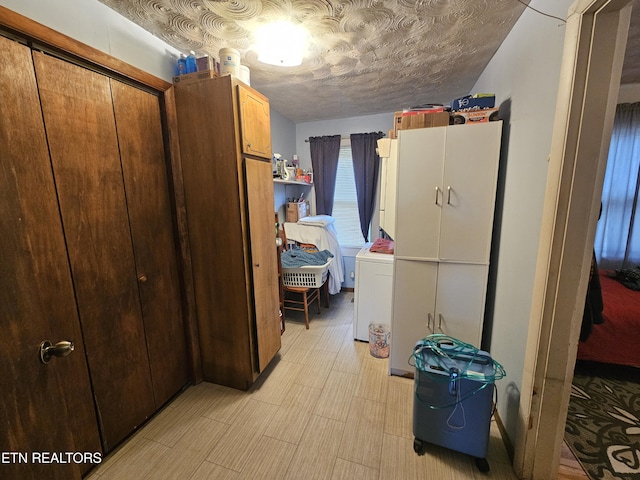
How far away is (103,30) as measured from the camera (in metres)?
1.36

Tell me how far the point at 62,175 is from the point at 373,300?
231 cm

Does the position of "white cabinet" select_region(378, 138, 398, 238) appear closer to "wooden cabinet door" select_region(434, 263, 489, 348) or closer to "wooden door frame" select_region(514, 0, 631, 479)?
"wooden cabinet door" select_region(434, 263, 489, 348)

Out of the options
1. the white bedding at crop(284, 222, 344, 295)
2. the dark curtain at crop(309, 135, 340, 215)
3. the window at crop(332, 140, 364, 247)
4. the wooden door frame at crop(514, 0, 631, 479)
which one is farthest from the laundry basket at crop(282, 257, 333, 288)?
the wooden door frame at crop(514, 0, 631, 479)

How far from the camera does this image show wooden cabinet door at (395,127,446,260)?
1780mm

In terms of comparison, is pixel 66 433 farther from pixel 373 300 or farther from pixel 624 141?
pixel 624 141

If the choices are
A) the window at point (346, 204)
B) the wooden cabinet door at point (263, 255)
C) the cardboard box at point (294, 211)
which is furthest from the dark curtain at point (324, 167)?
the wooden cabinet door at point (263, 255)

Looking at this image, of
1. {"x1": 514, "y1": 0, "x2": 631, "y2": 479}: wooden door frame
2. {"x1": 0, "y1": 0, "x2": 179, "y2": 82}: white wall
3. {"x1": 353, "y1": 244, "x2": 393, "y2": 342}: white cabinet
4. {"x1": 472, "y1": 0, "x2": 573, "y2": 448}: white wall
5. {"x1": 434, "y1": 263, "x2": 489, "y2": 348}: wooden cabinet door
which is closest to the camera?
{"x1": 514, "y1": 0, "x2": 631, "y2": 479}: wooden door frame

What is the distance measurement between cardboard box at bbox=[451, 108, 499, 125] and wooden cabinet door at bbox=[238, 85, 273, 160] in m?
1.34

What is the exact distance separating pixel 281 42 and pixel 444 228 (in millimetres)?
1608

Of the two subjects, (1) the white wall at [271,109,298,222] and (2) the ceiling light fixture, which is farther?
(1) the white wall at [271,109,298,222]

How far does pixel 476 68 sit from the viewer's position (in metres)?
2.13

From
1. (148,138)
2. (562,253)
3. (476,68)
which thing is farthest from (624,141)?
(148,138)

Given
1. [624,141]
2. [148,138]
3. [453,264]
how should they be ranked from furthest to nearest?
[624,141] → [453,264] → [148,138]

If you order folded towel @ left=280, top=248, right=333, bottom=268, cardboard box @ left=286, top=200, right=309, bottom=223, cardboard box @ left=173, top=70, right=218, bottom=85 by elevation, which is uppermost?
cardboard box @ left=173, top=70, right=218, bottom=85
